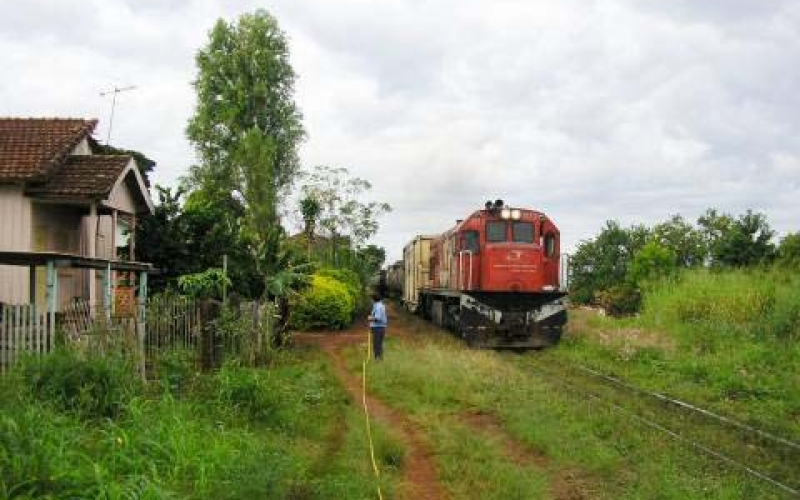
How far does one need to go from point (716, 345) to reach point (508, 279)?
546 cm

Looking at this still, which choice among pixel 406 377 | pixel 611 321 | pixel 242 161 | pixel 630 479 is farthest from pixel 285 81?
pixel 630 479

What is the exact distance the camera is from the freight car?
20.4 metres

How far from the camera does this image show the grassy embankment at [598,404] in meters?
8.14

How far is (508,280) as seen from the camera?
67.8 ft

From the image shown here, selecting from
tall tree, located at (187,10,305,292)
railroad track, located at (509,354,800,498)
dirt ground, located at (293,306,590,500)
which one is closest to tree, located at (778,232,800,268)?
tall tree, located at (187,10,305,292)

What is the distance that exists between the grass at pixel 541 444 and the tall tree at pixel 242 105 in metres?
28.8

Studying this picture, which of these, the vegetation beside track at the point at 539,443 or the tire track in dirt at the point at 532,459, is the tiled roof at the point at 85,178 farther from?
the tire track in dirt at the point at 532,459

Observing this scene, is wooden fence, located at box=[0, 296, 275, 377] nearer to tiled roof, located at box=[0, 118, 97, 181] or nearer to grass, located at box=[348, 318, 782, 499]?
grass, located at box=[348, 318, 782, 499]

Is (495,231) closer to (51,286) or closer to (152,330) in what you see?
(152,330)

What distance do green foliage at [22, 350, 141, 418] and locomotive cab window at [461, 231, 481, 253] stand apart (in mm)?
13343

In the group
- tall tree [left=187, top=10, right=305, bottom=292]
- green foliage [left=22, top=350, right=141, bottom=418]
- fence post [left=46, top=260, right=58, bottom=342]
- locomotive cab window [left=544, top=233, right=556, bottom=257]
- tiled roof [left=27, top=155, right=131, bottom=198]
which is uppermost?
tall tree [left=187, top=10, right=305, bottom=292]

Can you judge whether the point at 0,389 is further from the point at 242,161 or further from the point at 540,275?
the point at 242,161

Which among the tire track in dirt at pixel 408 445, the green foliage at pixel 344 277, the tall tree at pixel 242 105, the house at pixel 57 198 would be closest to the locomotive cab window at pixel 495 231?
the tire track in dirt at pixel 408 445

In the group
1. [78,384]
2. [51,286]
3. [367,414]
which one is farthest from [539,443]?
[51,286]
